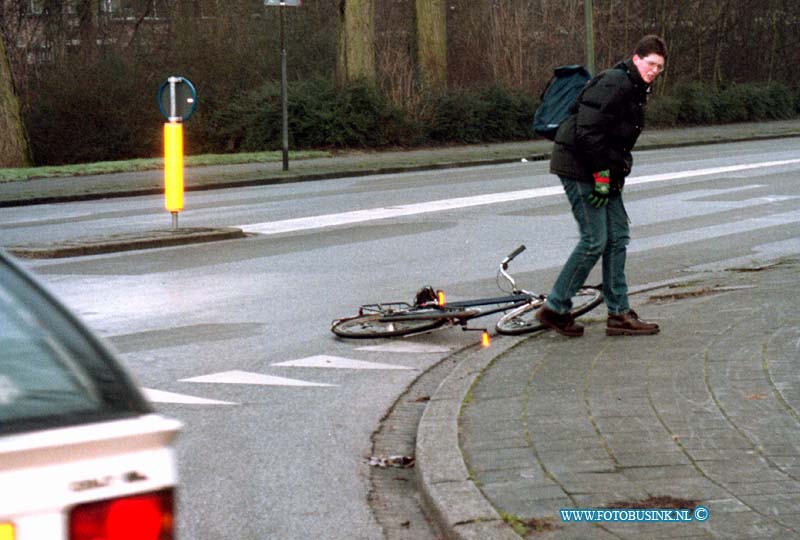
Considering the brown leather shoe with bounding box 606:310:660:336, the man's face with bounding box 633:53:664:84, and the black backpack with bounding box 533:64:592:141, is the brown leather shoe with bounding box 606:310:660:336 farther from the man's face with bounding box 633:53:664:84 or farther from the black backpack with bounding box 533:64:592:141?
the man's face with bounding box 633:53:664:84

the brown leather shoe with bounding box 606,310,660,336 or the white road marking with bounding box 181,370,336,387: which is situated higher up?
the brown leather shoe with bounding box 606,310,660,336

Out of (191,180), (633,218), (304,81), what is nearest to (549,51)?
(304,81)

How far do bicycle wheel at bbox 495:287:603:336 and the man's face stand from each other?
1615 millimetres

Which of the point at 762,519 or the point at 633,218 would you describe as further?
the point at 633,218

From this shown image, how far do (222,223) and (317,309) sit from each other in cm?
688

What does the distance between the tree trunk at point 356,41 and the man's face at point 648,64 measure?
27.1 meters

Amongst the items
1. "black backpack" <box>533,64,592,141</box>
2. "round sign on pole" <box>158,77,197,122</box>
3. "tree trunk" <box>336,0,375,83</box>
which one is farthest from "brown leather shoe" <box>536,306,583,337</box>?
"tree trunk" <box>336,0,375,83</box>

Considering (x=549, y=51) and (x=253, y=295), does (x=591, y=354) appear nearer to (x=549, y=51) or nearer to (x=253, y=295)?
(x=253, y=295)

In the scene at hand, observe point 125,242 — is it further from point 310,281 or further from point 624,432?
point 624,432

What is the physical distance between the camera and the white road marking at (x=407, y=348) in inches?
371

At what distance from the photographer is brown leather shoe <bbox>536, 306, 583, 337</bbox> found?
906cm

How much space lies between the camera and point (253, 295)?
1169cm

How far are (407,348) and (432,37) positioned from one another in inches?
1186

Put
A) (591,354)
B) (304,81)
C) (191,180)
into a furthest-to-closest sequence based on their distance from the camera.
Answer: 1. (304,81)
2. (191,180)
3. (591,354)
